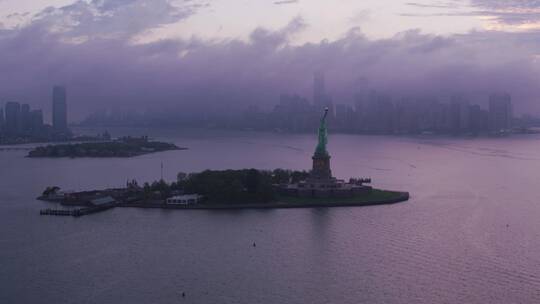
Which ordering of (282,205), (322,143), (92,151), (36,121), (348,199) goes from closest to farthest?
(282,205) → (348,199) → (322,143) → (92,151) → (36,121)

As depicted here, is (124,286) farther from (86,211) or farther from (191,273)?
(86,211)

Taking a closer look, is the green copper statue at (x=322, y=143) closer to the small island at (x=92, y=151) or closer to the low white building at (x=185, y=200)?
the low white building at (x=185, y=200)

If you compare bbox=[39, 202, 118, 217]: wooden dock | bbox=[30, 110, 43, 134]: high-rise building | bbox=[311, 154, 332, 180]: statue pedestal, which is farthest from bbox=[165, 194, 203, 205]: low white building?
bbox=[30, 110, 43, 134]: high-rise building

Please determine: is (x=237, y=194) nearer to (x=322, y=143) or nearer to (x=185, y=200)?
(x=185, y=200)

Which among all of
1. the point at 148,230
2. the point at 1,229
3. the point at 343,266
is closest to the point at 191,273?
the point at 343,266

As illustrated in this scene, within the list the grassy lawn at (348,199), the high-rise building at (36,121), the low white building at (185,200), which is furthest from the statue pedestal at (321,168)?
the high-rise building at (36,121)

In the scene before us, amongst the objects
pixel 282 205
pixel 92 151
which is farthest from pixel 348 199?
pixel 92 151

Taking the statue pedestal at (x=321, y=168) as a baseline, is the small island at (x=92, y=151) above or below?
above

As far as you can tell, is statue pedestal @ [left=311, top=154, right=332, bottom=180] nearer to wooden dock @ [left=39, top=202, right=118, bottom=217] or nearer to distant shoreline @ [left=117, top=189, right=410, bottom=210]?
distant shoreline @ [left=117, top=189, right=410, bottom=210]
